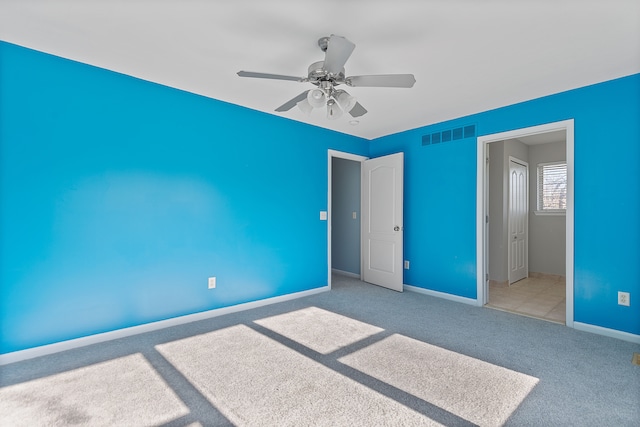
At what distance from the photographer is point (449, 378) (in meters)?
2.06

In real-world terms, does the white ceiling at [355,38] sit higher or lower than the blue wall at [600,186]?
higher

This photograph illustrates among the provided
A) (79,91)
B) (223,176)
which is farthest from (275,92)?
(79,91)

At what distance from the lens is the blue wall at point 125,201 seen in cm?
232

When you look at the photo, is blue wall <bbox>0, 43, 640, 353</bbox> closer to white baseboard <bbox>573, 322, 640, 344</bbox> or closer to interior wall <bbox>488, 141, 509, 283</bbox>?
white baseboard <bbox>573, 322, 640, 344</bbox>

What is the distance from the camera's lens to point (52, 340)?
7.97ft

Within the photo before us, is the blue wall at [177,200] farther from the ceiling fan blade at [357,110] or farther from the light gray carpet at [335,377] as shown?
the ceiling fan blade at [357,110]

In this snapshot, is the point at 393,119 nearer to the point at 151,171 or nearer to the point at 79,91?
the point at 151,171

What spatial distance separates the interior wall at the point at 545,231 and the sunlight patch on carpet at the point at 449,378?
4137 millimetres

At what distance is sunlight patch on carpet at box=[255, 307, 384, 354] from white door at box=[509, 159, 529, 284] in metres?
3.31

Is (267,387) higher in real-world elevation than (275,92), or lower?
lower

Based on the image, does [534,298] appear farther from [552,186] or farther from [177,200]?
[177,200]

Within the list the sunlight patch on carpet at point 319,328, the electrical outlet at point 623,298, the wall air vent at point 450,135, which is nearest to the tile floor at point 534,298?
the electrical outlet at point 623,298

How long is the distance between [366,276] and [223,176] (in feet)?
9.37

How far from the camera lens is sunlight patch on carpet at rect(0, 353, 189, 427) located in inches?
65.6
